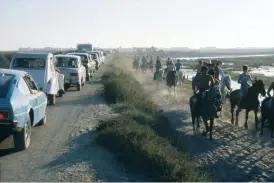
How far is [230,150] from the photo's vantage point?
12680 millimetres

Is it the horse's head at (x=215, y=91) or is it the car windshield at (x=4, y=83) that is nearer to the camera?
the car windshield at (x=4, y=83)

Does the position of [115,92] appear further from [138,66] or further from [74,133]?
[138,66]

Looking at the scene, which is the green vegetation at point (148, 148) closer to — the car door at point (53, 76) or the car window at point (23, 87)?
the car window at point (23, 87)

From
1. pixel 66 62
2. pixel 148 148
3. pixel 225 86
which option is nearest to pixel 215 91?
pixel 148 148

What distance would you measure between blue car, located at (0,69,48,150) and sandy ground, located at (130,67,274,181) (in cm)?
453

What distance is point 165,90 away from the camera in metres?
30.1

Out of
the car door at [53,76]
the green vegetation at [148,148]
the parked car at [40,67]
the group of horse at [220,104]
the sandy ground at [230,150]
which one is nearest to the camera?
the green vegetation at [148,148]

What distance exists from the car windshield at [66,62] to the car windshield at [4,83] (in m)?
14.9

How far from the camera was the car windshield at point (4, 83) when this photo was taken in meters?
9.55

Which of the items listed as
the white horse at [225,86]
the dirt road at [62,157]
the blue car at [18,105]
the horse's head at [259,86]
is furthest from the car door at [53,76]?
the horse's head at [259,86]

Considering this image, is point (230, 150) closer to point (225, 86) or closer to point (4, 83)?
point (225, 86)

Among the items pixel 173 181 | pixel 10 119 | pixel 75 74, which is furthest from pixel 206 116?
pixel 75 74

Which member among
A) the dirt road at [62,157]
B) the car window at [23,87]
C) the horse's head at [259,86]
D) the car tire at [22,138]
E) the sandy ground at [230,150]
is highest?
the car window at [23,87]

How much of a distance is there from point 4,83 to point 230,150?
675 cm
